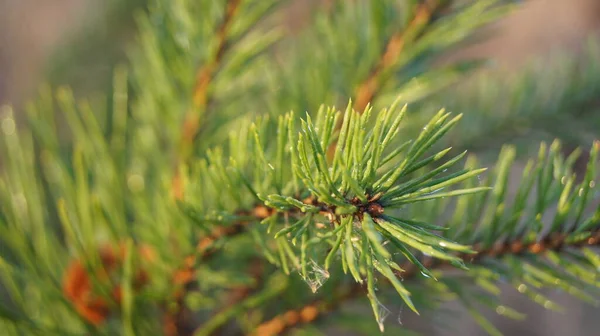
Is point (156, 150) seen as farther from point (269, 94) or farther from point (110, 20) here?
point (110, 20)

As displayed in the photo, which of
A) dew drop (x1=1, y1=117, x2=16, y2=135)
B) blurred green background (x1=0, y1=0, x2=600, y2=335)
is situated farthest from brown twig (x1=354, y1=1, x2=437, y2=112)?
dew drop (x1=1, y1=117, x2=16, y2=135)

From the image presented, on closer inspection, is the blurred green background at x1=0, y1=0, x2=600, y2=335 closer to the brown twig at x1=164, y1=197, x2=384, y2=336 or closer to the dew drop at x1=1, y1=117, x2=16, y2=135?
the brown twig at x1=164, y1=197, x2=384, y2=336

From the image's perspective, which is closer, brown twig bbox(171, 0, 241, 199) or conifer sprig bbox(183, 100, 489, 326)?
conifer sprig bbox(183, 100, 489, 326)

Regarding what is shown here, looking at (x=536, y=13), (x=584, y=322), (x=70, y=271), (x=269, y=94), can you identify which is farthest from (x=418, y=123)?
(x=536, y=13)

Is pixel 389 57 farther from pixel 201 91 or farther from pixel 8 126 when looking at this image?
pixel 8 126

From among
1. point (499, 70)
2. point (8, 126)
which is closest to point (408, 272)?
point (8, 126)
